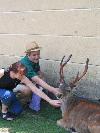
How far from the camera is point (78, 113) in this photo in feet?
20.7

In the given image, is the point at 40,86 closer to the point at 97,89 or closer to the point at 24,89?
the point at 24,89

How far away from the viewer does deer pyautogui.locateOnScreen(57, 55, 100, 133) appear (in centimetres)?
592

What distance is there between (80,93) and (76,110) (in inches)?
58.2

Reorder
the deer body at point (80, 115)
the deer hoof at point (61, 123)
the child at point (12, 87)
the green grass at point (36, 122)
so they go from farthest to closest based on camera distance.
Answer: the child at point (12, 87), the green grass at point (36, 122), the deer hoof at point (61, 123), the deer body at point (80, 115)

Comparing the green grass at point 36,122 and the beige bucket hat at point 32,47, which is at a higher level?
the beige bucket hat at point 32,47

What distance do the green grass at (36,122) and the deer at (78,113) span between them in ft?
0.73

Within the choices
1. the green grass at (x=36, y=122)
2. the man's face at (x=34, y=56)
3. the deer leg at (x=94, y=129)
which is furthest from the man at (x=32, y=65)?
the deer leg at (x=94, y=129)

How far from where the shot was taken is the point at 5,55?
886 cm

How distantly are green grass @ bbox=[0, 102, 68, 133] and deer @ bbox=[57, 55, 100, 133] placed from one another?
22 cm

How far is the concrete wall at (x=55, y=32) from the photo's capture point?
7520 millimetres

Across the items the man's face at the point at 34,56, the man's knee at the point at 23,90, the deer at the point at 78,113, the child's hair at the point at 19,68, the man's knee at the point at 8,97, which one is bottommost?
the deer at the point at 78,113

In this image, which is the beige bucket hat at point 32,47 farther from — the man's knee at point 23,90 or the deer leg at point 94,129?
the deer leg at point 94,129

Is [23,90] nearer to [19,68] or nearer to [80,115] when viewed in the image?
[19,68]

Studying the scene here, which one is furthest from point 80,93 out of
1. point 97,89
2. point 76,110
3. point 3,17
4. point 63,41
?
point 3,17
